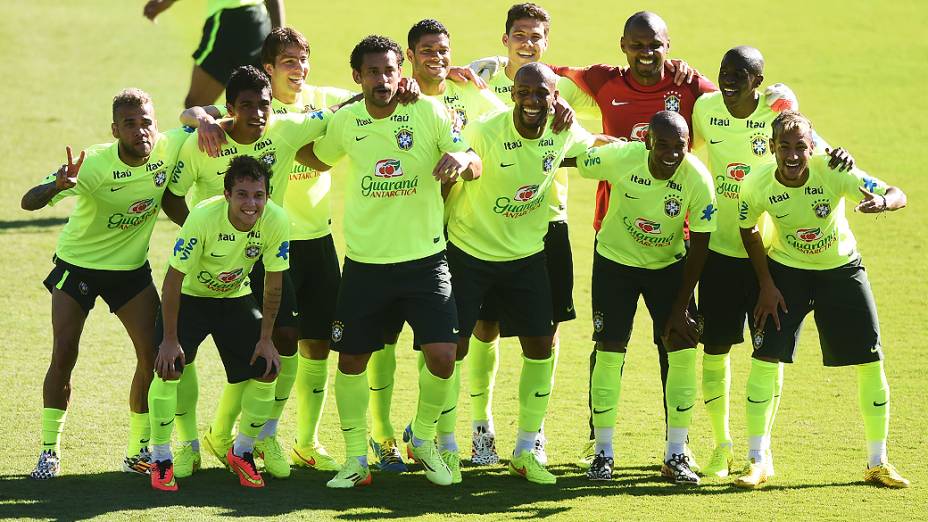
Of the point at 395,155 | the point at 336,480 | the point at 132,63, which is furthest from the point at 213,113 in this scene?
the point at 132,63

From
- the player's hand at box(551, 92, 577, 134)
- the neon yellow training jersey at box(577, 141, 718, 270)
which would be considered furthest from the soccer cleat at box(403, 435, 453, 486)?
the player's hand at box(551, 92, 577, 134)

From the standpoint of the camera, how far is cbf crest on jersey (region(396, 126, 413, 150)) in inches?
288

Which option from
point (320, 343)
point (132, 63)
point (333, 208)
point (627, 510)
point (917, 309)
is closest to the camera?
point (627, 510)

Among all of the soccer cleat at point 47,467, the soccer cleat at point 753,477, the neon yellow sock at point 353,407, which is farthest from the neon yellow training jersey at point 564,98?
the soccer cleat at point 47,467

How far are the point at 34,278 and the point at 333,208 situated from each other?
3.76 m

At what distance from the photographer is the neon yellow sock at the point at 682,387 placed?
7.69m

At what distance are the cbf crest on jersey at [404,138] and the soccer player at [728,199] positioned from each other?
1803mm

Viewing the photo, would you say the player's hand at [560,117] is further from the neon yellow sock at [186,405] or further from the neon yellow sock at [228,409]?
the neon yellow sock at [186,405]

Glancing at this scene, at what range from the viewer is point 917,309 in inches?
446

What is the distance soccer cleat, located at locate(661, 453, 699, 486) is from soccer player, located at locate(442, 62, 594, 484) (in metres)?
0.68

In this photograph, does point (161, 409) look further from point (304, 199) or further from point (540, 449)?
point (540, 449)

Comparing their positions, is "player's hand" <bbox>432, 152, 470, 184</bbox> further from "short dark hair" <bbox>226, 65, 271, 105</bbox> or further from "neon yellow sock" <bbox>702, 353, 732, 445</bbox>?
"neon yellow sock" <bbox>702, 353, 732, 445</bbox>

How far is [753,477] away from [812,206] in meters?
1.56

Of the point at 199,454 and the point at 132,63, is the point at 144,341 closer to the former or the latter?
the point at 199,454
